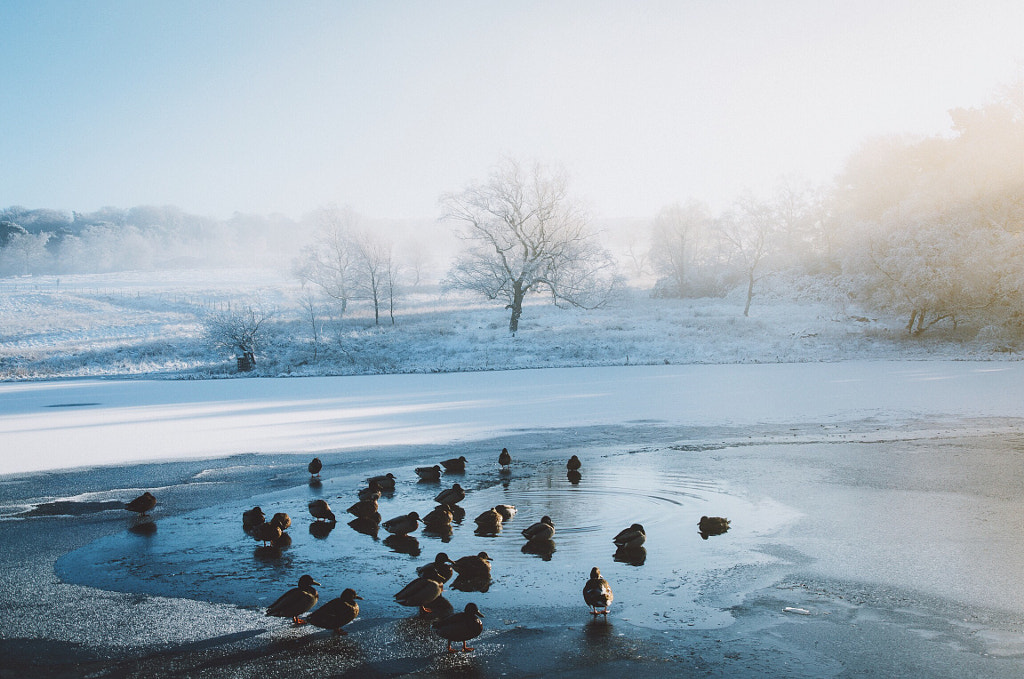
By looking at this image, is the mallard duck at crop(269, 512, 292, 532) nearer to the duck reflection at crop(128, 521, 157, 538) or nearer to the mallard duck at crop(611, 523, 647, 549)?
the duck reflection at crop(128, 521, 157, 538)

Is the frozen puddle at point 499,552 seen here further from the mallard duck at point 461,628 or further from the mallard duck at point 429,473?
the mallard duck at point 461,628

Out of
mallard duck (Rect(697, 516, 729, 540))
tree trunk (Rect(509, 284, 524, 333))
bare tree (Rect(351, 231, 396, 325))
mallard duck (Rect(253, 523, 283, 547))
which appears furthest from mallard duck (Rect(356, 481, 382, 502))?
bare tree (Rect(351, 231, 396, 325))

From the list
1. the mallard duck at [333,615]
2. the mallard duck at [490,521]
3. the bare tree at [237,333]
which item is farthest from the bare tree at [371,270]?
the mallard duck at [333,615]

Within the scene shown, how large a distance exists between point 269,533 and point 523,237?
3646 cm

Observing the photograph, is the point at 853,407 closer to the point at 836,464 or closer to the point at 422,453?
the point at 836,464

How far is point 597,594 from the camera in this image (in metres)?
5.12

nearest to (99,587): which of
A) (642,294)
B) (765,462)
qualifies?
(765,462)

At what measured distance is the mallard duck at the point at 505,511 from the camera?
25.0 feet

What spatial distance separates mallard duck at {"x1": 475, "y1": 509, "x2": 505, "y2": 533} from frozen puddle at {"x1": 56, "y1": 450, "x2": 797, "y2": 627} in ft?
0.47

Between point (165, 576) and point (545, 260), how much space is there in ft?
121

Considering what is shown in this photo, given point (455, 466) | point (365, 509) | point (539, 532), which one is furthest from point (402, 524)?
point (455, 466)

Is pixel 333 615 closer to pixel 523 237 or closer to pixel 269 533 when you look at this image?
pixel 269 533

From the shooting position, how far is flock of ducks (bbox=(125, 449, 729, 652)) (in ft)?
16.3

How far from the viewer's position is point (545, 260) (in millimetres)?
41906
